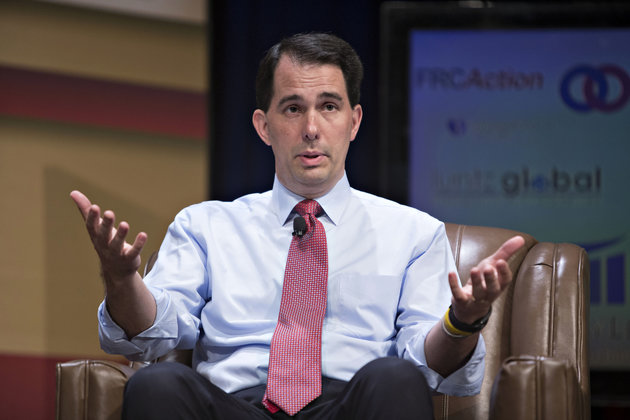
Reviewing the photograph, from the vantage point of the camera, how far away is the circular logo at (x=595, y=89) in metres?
3.13

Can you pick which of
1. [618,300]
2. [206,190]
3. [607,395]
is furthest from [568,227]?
[206,190]

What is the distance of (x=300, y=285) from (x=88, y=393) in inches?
19.9

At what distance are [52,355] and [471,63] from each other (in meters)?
2.12

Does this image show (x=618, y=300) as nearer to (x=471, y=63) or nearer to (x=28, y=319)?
(x=471, y=63)

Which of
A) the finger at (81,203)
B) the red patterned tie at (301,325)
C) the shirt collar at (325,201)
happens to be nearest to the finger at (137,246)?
the finger at (81,203)

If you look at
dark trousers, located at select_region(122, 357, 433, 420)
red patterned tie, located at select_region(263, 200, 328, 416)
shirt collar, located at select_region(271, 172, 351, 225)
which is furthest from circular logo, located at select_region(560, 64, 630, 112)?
dark trousers, located at select_region(122, 357, 433, 420)

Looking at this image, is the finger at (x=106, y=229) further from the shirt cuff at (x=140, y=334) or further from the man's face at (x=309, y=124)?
the man's face at (x=309, y=124)

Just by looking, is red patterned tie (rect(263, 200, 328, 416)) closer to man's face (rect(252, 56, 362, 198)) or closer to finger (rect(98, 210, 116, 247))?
man's face (rect(252, 56, 362, 198))

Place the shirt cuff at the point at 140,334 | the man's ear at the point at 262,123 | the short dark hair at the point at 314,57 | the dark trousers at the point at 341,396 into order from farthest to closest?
the man's ear at the point at 262,123, the short dark hair at the point at 314,57, the shirt cuff at the point at 140,334, the dark trousers at the point at 341,396

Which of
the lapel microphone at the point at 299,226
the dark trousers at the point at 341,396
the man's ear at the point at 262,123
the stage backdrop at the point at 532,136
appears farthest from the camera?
the stage backdrop at the point at 532,136

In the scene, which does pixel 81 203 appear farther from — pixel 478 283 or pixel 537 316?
pixel 537 316

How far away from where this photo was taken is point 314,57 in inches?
74.0

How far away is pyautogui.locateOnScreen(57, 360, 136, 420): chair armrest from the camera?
1562 millimetres

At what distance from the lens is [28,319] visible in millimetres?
3195
